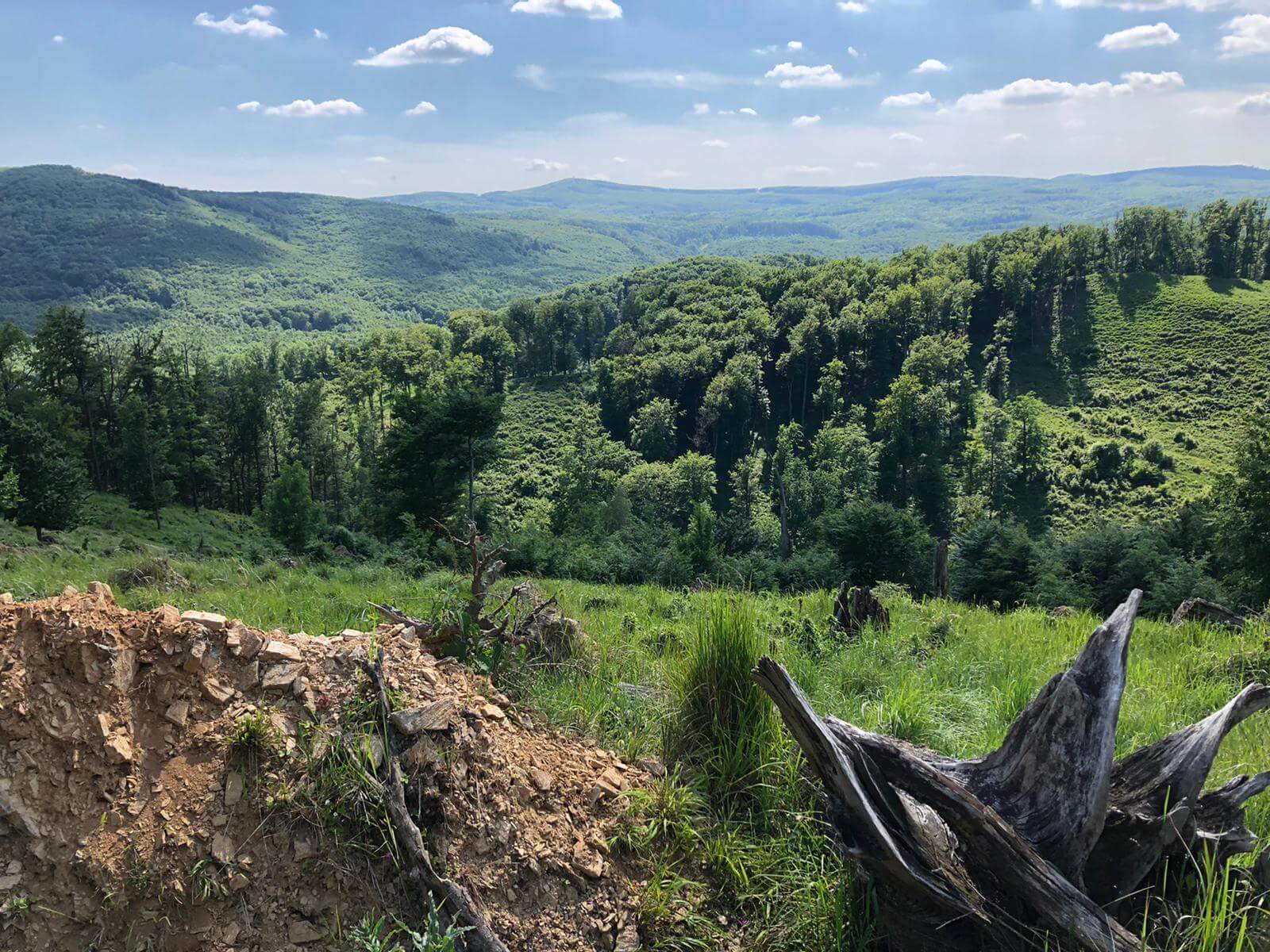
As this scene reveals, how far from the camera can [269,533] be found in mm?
36219

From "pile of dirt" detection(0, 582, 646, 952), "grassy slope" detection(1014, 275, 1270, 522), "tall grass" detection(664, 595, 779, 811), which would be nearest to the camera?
"pile of dirt" detection(0, 582, 646, 952)

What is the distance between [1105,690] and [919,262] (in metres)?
116

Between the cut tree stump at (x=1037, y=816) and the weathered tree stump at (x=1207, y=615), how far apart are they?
20.6 ft

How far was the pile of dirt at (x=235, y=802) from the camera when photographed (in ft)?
9.11

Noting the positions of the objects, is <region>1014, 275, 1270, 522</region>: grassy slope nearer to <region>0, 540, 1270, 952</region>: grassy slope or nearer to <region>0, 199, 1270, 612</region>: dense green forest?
<region>0, 199, 1270, 612</region>: dense green forest

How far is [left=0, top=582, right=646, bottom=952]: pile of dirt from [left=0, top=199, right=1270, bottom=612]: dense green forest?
359 inches

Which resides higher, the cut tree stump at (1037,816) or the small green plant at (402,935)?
the cut tree stump at (1037,816)

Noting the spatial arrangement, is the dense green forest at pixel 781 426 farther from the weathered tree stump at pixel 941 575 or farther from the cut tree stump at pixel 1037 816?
the cut tree stump at pixel 1037 816

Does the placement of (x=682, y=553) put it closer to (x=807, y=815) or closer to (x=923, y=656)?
(x=923, y=656)

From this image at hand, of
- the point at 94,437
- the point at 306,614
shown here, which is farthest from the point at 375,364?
the point at 306,614

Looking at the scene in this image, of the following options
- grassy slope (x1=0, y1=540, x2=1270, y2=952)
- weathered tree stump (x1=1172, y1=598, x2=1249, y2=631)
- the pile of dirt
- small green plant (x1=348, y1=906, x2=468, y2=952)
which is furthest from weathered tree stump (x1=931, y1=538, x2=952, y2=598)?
small green plant (x1=348, y1=906, x2=468, y2=952)

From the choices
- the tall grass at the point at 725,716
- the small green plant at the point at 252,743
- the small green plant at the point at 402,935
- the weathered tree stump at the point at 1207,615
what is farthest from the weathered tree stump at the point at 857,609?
the small green plant at the point at 252,743

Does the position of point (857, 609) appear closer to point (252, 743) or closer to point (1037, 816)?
point (1037, 816)

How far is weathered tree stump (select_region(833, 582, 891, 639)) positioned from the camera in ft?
26.5
